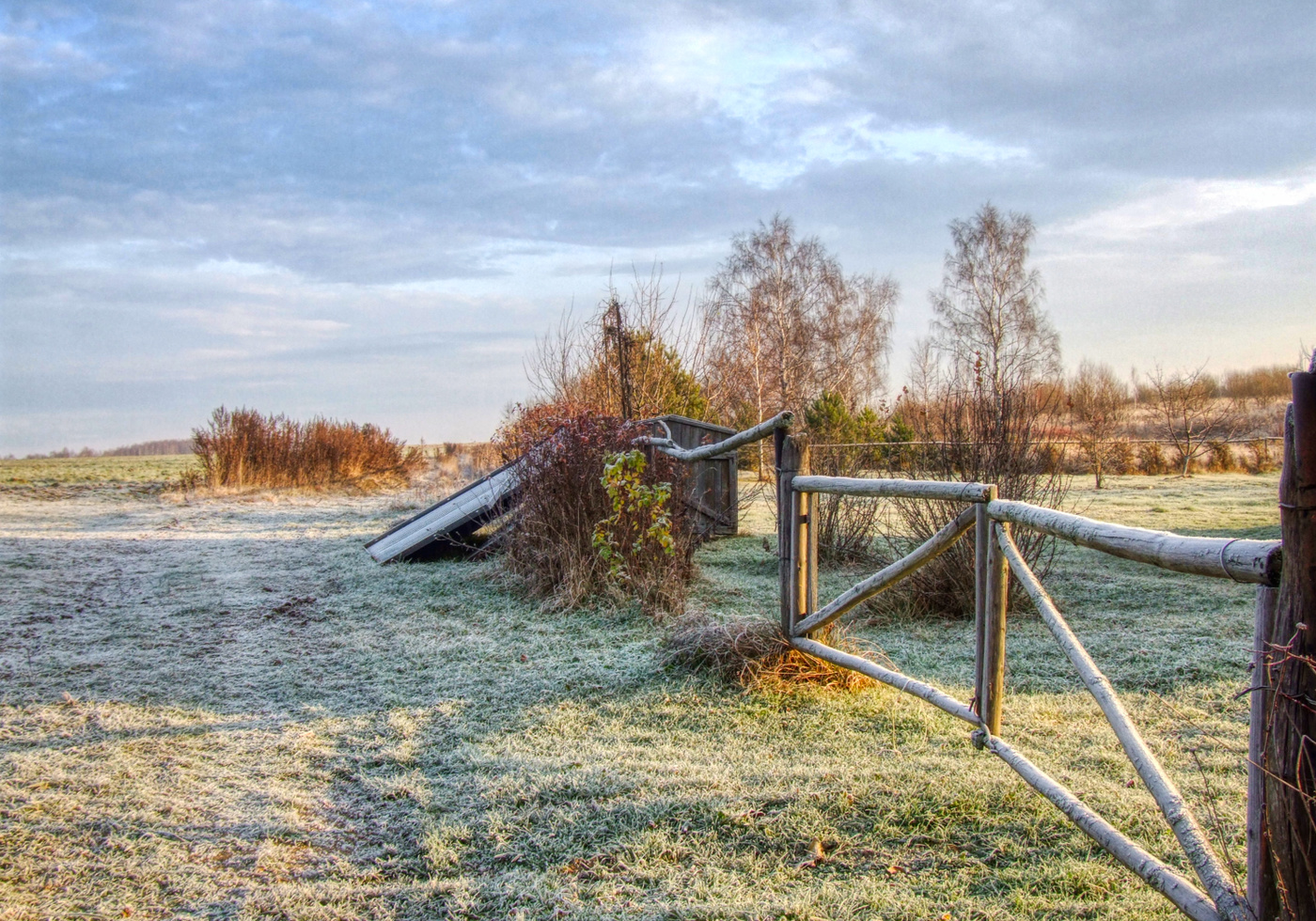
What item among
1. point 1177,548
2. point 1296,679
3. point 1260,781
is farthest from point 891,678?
point 1296,679

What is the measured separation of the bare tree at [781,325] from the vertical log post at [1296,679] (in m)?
23.4

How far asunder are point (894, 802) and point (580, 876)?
106 cm

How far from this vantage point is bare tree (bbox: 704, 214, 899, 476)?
86.1 feet

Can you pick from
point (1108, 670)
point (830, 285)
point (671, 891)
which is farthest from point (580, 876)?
point (830, 285)

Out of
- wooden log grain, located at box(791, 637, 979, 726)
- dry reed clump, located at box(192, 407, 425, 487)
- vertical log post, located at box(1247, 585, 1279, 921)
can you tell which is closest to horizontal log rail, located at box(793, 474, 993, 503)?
wooden log grain, located at box(791, 637, 979, 726)

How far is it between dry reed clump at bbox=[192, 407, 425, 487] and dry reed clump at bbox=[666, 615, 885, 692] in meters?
15.2

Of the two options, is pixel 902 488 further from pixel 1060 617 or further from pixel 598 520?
pixel 598 520

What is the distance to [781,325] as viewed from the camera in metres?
26.3

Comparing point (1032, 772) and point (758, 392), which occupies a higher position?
point (758, 392)

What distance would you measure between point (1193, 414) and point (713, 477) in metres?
17.1

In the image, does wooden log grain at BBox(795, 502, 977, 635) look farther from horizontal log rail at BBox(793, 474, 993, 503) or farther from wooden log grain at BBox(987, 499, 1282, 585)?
wooden log grain at BBox(987, 499, 1282, 585)

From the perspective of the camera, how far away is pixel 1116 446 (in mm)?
A: 20297

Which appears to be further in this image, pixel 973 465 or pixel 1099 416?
pixel 1099 416

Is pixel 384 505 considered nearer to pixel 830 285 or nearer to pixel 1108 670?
pixel 1108 670
